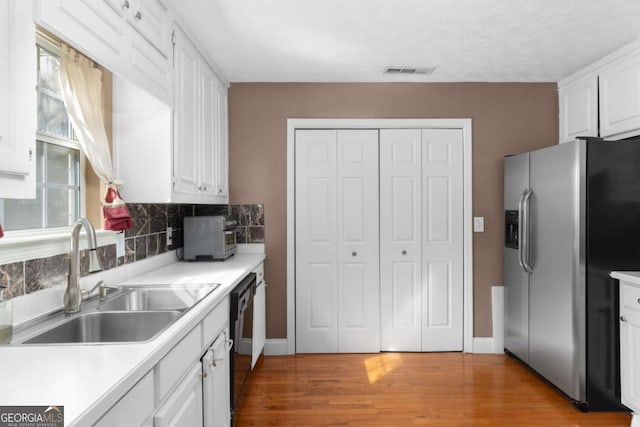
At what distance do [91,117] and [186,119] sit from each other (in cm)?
63

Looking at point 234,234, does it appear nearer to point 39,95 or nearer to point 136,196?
point 136,196

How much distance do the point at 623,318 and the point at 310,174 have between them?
2.49 meters

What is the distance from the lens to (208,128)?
3053mm

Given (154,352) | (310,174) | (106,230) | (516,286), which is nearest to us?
(154,352)

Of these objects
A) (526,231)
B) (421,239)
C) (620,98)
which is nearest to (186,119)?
(421,239)

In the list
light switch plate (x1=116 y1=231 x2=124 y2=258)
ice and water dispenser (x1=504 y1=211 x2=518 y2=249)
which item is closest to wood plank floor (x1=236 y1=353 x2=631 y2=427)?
ice and water dispenser (x1=504 y1=211 x2=518 y2=249)

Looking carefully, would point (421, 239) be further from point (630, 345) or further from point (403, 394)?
point (630, 345)

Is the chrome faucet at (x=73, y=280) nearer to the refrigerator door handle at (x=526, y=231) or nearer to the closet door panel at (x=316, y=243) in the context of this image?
the closet door panel at (x=316, y=243)

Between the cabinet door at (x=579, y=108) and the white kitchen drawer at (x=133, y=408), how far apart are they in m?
3.52

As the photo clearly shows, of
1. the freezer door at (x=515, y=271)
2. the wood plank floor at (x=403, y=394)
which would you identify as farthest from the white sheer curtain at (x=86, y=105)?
the freezer door at (x=515, y=271)

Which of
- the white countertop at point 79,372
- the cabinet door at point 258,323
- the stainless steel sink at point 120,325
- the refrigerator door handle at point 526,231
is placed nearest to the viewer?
the white countertop at point 79,372

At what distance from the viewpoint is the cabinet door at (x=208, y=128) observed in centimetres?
290

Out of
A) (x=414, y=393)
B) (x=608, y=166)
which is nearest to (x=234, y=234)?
(x=414, y=393)

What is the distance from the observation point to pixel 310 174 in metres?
3.72
